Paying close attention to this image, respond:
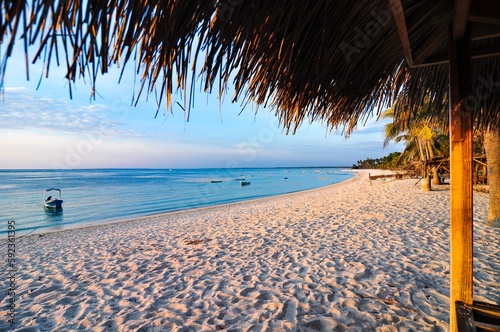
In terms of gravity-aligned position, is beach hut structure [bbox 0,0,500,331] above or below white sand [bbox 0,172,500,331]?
above

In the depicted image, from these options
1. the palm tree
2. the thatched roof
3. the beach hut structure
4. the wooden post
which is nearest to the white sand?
the wooden post

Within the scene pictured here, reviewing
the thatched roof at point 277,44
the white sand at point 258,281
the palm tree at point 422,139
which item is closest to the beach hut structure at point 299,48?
the thatched roof at point 277,44

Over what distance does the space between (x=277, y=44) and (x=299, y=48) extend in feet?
0.53

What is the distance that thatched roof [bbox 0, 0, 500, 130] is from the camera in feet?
3.11

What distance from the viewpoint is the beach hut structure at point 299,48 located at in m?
0.97

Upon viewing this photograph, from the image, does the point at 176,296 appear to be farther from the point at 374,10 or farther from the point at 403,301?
the point at 374,10

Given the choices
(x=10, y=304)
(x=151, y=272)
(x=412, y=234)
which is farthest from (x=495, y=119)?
(x=10, y=304)

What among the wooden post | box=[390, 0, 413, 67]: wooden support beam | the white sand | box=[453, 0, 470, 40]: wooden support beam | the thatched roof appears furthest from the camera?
the white sand

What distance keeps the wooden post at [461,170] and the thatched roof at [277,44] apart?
0.27 metres

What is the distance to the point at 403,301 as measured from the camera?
2662mm

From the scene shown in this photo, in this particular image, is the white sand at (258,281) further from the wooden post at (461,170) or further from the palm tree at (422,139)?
the palm tree at (422,139)

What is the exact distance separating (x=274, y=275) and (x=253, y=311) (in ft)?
2.98

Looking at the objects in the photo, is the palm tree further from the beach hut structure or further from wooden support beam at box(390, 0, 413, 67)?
wooden support beam at box(390, 0, 413, 67)

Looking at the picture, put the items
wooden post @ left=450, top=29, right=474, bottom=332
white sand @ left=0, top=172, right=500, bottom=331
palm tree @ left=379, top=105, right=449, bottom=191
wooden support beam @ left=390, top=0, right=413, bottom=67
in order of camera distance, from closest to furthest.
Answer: wooden support beam @ left=390, top=0, right=413, bottom=67, wooden post @ left=450, top=29, right=474, bottom=332, white sand @ left=0, top=172, right=500, bottom=331, palm tree @ left=379, top=105, right=449, bottom=191
